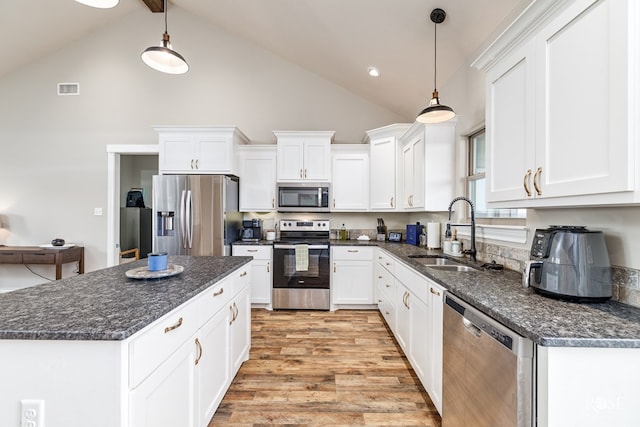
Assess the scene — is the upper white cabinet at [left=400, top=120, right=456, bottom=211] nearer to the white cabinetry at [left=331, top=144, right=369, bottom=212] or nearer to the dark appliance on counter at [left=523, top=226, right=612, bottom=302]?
the white cabinetry at [left=331, top=144, right=369, bottom=212]

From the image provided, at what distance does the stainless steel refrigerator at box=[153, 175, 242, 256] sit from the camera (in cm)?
355

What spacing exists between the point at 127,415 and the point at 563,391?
1.40 meters

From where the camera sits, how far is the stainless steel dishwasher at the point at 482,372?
96 centimetres

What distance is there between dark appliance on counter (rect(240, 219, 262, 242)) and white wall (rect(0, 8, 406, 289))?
1270 mm

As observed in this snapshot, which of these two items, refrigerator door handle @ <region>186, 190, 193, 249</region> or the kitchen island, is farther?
refrigerator door handle @ <region>186, 190, 193, 249</region>

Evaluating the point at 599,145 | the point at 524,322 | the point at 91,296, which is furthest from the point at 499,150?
the point at 91,296

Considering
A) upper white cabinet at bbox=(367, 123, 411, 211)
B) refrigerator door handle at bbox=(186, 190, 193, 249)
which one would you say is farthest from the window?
refrigerator door handle at bbox=(186, 190, 193, 249)

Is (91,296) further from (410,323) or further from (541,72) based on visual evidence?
(541,72)

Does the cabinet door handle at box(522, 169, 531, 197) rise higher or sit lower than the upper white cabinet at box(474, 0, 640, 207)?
lower

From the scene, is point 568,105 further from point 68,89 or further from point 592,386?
point 68,89

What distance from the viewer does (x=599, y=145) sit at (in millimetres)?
1000

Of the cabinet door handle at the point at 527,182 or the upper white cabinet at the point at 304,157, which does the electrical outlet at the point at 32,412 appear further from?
the upper white cabinet at the point at 304,157

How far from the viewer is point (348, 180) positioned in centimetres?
408

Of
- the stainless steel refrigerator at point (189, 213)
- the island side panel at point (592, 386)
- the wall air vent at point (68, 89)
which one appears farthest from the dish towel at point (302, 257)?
the wall air vent at point (68, 89)
